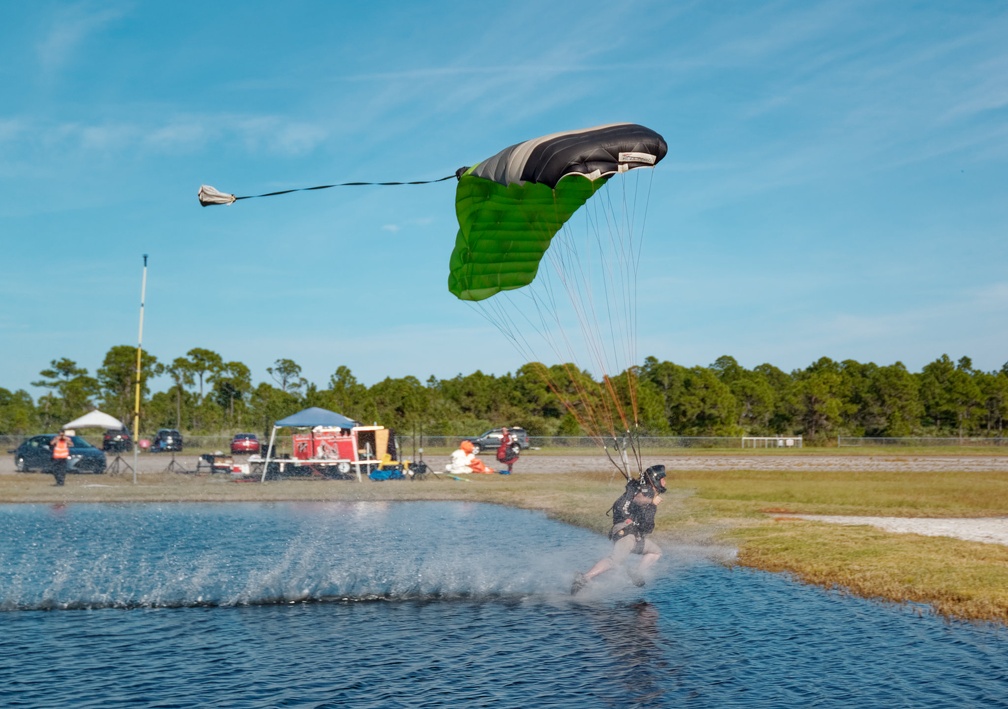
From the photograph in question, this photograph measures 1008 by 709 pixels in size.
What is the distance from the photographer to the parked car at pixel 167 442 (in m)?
62.1

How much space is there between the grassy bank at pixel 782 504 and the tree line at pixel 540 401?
127 ft

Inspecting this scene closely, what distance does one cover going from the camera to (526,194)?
1472 centimetres

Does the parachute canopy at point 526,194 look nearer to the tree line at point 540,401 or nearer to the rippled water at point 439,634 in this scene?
the rippled water at point 439,634

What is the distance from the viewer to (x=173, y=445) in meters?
62.3

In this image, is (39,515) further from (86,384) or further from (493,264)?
(86,384)

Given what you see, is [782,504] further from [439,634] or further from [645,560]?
[439,634]

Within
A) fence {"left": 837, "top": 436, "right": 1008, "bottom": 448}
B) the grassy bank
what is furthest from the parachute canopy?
fence {"left": 837, "top": 436, "right": 1008, "bottom": 448}

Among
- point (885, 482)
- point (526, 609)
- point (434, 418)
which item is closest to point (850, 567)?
point (526, 609)

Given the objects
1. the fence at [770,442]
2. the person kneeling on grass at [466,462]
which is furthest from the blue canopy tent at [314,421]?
the fence at [770,442]

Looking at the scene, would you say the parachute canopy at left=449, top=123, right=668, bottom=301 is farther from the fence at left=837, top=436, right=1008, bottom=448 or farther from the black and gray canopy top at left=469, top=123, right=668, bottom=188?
the fence at left=837, top=436, right=1008, bottom=448

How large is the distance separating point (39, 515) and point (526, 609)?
622 inches

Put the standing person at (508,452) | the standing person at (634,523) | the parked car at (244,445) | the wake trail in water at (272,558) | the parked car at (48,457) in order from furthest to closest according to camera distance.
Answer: the parked car at (244,445), the standing person at (508,452), the parked car at (48,457), the wake trail in water at (272,558), the standing person at (634,523)

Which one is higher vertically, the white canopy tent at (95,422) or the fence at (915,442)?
the white canopy tent at (95,422)

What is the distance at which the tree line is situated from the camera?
82250mm
